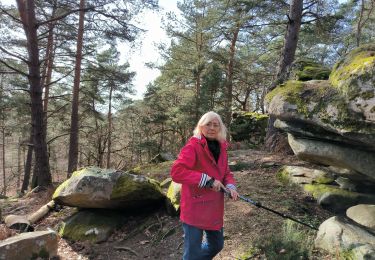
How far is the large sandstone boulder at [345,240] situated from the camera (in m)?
3.66

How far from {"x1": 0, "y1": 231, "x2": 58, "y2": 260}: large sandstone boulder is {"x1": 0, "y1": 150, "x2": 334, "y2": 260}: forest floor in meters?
0.32

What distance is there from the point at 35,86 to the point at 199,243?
27.4ft

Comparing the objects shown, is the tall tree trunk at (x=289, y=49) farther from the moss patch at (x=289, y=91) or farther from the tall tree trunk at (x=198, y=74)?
the tall tree trunk at (x=198, y=74)

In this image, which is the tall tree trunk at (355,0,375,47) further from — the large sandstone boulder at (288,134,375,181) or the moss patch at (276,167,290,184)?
the large sandstone boulder at (288,134,375,181)

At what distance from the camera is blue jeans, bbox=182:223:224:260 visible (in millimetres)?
3334

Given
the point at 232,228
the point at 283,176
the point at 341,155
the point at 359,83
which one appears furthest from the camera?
the point at 283,176

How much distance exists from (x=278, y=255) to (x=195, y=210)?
1291 mm

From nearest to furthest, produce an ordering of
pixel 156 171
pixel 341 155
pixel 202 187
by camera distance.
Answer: pixel 202 187
pixel 341 155
pixel 156 171

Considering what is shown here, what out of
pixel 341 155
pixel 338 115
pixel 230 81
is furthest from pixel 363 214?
pixel 230 81

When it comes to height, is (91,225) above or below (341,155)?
below

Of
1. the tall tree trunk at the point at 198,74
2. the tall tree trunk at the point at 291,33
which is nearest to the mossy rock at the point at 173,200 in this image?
the tall tree trunk at the point at 291,33

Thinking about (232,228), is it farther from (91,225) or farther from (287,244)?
(91,225)

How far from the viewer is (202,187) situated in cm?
322

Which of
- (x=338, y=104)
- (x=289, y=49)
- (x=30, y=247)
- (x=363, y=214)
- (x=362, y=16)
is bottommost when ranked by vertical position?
(x=30, y=247)
